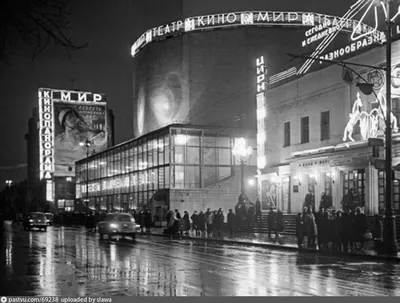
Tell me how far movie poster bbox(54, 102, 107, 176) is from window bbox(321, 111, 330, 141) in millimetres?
71098

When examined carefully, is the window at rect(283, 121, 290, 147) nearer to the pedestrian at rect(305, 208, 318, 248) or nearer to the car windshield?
the car windshield

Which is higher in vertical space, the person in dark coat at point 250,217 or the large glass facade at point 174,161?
the large glass facade at point 174,161

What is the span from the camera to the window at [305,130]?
136 ft

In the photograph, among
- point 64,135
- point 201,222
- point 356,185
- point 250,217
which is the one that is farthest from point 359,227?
point 64,135

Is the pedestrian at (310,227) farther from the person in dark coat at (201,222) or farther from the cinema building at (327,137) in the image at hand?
the person in dark coat at (201,222)

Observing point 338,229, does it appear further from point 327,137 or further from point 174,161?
point 174,161

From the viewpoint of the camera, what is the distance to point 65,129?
107688 millimetres

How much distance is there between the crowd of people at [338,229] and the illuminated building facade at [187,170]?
27699mm

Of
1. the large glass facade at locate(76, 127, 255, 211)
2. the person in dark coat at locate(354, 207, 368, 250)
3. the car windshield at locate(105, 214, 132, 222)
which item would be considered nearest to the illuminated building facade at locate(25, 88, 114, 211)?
the large glass facade at locate(76, 127, 255, 211)

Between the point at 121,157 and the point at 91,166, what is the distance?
15.8 meters

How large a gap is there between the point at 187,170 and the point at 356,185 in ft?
79.2

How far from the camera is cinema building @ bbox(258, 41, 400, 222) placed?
33500 mm

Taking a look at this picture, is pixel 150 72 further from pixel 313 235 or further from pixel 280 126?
pixel 313 235

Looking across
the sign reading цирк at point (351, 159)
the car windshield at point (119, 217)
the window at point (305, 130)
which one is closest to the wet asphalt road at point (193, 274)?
the car windshield at point (119, 217)
